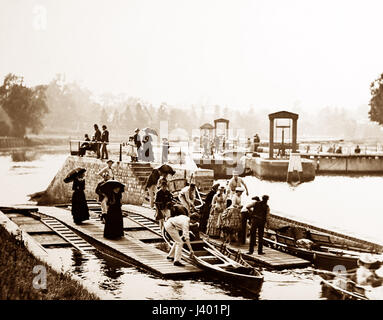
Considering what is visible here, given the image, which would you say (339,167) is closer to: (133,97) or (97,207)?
(133,97)

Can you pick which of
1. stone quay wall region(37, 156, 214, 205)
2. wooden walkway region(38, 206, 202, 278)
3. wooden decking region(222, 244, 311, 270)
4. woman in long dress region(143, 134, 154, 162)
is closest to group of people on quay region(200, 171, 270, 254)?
wooden decking region(222, 244, 311, 270)

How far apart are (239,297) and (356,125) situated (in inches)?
844

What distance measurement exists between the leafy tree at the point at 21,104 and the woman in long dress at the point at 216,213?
4804 millimetres

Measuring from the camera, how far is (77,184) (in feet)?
37.1

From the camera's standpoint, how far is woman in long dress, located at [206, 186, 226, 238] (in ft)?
34.4

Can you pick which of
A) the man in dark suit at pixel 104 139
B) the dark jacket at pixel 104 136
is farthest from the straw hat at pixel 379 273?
the dark jacket at pixel 104 136

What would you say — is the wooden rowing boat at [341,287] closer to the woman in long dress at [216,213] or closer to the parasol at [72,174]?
the woman in long dress at [216,213]

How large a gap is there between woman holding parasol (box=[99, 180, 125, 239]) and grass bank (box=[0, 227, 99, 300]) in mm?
2235

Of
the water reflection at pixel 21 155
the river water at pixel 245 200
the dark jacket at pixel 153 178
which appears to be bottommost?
the river water at pixel 245 200

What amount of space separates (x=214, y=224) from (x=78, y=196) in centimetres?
301

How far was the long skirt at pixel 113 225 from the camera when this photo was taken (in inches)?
406

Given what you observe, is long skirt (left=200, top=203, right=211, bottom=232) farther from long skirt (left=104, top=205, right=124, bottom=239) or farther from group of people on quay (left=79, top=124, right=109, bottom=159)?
group of people on quay (left=79, top=124, right=109, bottom=159)

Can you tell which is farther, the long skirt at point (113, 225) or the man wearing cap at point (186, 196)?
the long skirt at point (113, 225)

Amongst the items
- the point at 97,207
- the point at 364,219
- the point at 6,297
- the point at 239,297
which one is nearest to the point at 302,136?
the point at 364,219
